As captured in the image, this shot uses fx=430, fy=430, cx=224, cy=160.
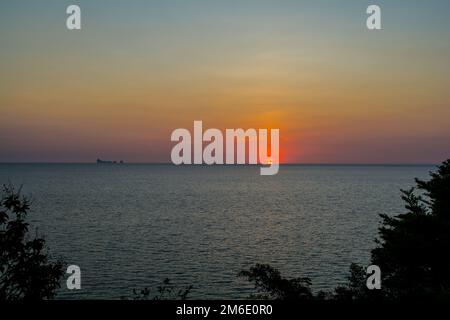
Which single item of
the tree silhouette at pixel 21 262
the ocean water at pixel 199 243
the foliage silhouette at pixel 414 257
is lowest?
the ocean water at pixel 199 243

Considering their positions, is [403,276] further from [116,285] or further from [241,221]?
[241,221]

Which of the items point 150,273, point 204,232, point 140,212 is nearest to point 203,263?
point 150,273

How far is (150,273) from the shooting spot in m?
36.4

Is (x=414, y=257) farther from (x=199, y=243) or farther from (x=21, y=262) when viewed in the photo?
(x=199, y=243)

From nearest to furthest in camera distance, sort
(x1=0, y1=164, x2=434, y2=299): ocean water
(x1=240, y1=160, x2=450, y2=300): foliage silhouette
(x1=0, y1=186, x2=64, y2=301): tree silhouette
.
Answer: (x1=0, y1=186, x2=64, y2=301): tree silhouette → (x1=240, y1=160, x2=450, y2=300): foliage silhouette → (x1=0, y1=164, x2=434, y2=299): ocean water

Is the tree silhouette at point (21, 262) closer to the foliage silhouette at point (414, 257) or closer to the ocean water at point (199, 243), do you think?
the foliage silhouette at point (414, 257)

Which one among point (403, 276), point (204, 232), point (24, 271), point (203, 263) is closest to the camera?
point (24, 271)

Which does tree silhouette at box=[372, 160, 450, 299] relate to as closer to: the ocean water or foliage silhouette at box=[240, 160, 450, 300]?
foliage silhouette at box=[240, 160, 450, 300]

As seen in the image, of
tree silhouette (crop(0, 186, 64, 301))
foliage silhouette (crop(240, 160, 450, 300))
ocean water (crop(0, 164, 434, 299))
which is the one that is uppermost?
tree silhouette (crop(0, 186, 64, 301))

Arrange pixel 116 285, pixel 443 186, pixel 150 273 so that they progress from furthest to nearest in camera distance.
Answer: pixel 150 273 → pixel 116 285 → pixel 443 186

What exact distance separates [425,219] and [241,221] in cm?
5359

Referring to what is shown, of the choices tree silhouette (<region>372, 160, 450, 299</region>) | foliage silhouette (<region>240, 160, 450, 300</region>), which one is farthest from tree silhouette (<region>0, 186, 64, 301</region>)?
tree silhouette (<region>372, 160, 450, 299</region>)

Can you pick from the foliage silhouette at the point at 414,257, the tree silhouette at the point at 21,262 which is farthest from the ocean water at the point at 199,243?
the tree silhouette at the point at 21,262

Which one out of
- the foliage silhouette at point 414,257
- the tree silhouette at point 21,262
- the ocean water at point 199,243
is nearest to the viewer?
the tree silhouette at point 21,262
